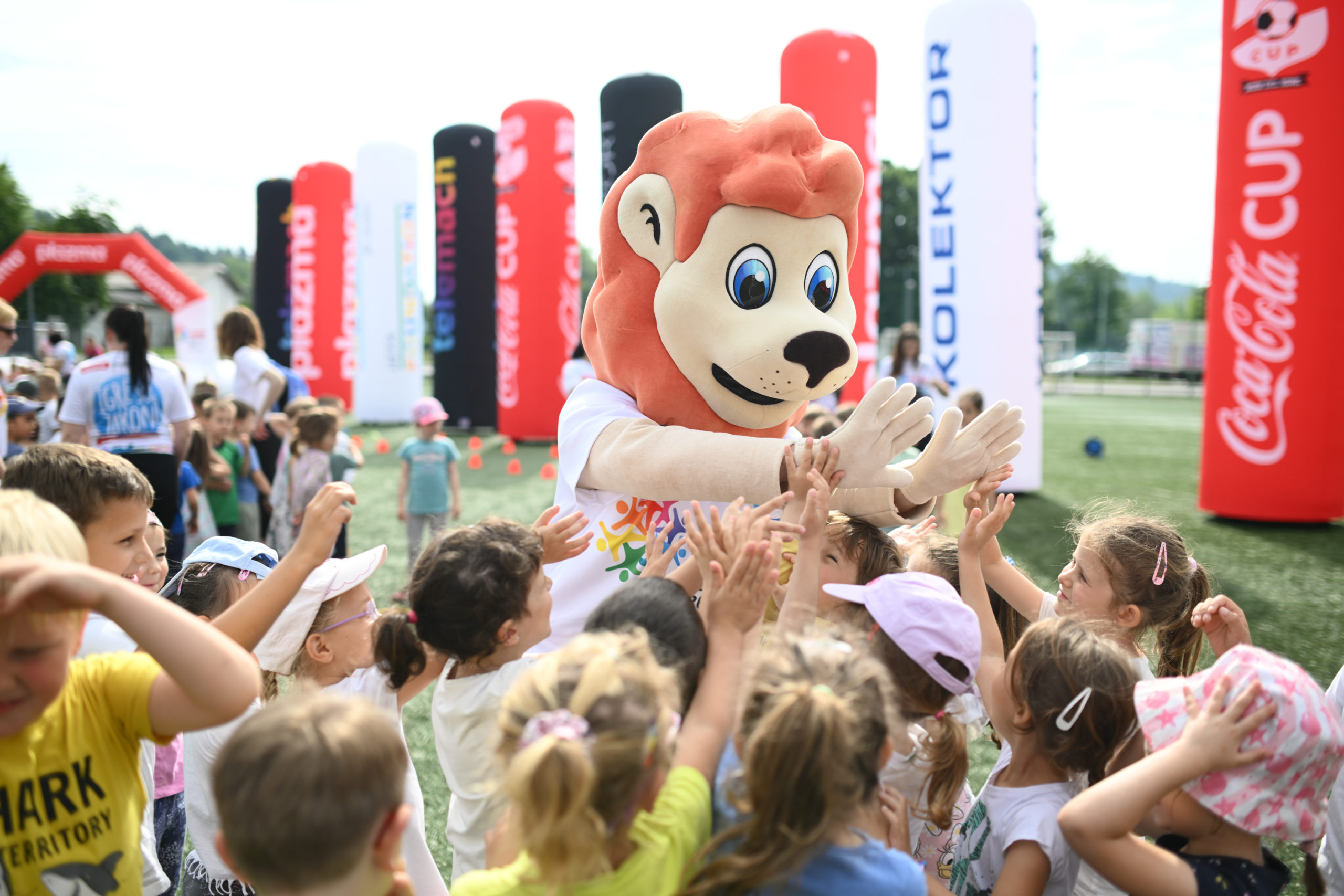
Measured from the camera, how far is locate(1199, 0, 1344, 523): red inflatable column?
6.75m

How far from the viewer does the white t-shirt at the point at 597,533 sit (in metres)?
2.45

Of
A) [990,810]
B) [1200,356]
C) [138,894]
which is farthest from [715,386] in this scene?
[1200,356]

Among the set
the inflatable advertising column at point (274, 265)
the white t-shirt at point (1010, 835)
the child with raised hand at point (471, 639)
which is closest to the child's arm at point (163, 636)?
the child with raised hand at point (471, 639)

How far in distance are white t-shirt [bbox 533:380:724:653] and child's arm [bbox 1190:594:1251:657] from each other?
46.0 inches

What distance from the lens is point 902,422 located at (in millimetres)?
2182

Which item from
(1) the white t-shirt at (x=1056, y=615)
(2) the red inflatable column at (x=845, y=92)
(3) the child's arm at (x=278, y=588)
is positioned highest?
(2) the red inflatable column at (x=845, y=92)

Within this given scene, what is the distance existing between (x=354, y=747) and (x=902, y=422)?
147 centimetres

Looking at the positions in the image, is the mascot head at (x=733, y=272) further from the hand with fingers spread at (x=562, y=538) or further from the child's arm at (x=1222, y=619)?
the child's arm at (x=1222, y=619)

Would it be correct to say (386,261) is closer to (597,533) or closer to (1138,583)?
(597,533)

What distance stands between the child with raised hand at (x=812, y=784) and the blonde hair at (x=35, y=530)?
100 cm

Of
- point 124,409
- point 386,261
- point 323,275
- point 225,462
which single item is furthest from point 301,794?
point 323,275

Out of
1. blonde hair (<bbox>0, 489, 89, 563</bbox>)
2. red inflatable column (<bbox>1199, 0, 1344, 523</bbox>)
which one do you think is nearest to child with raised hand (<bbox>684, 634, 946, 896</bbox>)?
blonde hair (<bbox>0, 489, 89, 563</bbox>)

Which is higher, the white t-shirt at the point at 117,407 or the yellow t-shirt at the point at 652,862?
the white t-shirt at the point at 117,407

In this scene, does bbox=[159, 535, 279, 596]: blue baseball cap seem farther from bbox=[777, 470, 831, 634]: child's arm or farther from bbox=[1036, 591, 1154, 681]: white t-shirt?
bbox=[1036, 591, 1154, 681]: white t-shirt
